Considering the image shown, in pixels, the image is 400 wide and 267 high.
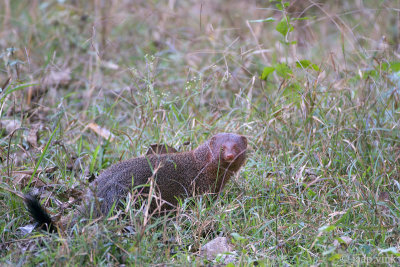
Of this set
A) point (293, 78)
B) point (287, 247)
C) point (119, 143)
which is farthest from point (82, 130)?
point (287, 247)

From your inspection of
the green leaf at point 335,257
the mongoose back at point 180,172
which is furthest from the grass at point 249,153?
the mongoose back at point 180,172

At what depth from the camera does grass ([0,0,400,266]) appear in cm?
309

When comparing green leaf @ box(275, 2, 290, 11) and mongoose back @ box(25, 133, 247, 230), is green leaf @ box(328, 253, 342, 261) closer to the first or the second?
mongoose back @ box(25, 133, 247, 230)

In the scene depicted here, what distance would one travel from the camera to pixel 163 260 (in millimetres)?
2990

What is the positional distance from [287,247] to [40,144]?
2.46 metres

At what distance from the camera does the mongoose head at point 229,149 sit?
396 centimetres

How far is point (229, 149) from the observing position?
396 cm

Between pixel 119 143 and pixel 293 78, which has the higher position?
pixel 293 78

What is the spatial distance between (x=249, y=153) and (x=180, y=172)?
83 centimetres

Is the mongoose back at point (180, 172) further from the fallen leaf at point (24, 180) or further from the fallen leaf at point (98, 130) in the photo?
the fallen leaf at point (98, 130)

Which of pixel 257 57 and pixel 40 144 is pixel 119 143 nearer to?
pixel 40 144

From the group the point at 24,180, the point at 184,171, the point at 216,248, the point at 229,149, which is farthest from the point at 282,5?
the point at 24,180

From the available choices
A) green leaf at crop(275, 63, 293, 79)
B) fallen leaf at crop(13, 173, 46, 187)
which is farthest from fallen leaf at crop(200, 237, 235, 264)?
green leaf at crop(275, 63, 293, 79)

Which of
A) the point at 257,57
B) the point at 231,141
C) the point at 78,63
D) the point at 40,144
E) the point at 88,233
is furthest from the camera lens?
the point at 78,63
